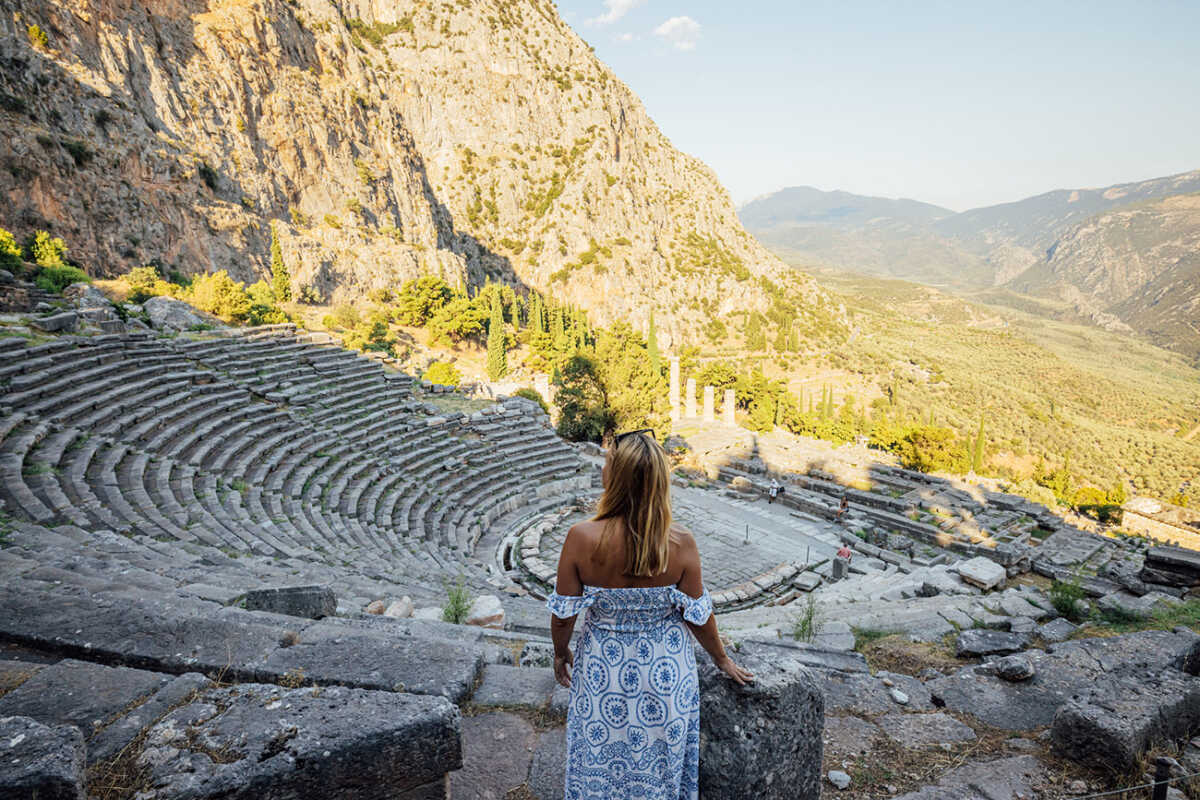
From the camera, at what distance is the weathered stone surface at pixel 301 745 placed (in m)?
1.90

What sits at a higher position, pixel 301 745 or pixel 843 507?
pixel 301 745

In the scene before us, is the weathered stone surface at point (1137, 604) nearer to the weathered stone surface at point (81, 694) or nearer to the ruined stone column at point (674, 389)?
the weathered stone surface at point (81, 694)

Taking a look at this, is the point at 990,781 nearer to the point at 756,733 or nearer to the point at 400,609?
the point at 756,733

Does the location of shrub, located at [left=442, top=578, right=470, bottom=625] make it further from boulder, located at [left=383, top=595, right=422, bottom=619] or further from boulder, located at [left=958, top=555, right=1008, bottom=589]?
boulder, located at [left=958, top=555, right=1008, bottom=589]

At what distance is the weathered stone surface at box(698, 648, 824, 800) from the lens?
7.82 feet

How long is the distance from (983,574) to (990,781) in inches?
361

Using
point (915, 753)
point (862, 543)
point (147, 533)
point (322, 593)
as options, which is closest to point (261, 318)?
point (147, 533)

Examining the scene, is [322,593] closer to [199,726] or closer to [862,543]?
[199,726]

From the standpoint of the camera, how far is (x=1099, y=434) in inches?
1955

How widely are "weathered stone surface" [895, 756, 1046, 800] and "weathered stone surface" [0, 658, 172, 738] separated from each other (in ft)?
12.5

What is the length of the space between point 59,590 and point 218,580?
185 cm

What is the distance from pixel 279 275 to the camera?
34469 millimetres

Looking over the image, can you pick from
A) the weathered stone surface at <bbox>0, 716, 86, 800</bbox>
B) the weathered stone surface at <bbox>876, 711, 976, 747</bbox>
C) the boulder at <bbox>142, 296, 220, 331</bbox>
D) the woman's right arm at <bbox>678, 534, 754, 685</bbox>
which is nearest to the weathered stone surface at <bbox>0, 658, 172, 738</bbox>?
the weathered stone surface at <bbox>0, 716, 86, 800</bbox>

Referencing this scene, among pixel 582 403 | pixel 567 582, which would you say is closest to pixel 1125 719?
pixel 567 582
